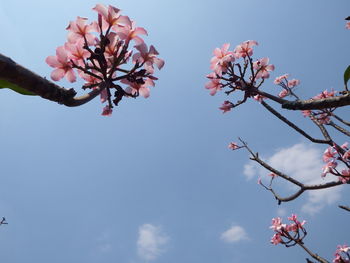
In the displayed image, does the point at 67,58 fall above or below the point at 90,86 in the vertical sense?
above

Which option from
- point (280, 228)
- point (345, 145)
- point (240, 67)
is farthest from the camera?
point (280, 228)

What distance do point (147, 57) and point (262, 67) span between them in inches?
64.7

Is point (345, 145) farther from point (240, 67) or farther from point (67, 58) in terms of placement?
point (67, 58)

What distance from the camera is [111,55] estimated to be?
1.52 m

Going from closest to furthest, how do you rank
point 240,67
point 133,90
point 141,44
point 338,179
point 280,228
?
point 141,44, point 133,90, point 240,67, point 338,179, point 280,228

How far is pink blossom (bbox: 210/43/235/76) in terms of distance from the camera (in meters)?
2.62

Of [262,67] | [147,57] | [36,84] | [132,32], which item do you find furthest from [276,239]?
[36,84]

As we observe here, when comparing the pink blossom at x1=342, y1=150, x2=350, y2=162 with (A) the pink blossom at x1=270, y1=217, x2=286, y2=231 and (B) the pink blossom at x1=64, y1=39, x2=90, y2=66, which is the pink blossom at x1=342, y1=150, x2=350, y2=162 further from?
(B) the pink blossom at x1=64, y1=39, x2=90, y2=66

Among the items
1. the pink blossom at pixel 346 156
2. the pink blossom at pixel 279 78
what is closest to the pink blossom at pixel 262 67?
the pink blossom at pixel 346 156

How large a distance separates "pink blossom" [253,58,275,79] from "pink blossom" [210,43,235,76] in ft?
1.18

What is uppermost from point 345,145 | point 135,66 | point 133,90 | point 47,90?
point 345,145

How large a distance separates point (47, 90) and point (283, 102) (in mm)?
1453

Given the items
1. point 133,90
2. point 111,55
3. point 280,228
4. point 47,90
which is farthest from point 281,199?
point 47,90

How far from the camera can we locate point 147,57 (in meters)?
1.64
